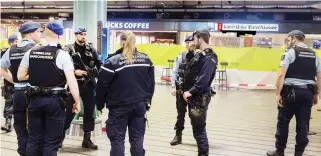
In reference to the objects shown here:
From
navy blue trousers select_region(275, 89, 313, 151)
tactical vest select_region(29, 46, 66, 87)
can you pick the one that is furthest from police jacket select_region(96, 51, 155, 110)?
navy blue trousers select_region(275, 89, 313, 151)

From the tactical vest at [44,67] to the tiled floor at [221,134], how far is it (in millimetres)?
1546

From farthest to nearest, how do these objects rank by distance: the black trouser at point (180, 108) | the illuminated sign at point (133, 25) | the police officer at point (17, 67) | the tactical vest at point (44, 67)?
the illuminated sign at point (133, 25), the black trouser at point (180, 108), the police officer at point (17, 67), the tactical vest at point (44, 67)

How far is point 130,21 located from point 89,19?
47.5 feet

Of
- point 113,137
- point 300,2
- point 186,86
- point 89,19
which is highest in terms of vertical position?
point 300,2

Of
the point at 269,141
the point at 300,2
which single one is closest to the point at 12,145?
the point at 269,141

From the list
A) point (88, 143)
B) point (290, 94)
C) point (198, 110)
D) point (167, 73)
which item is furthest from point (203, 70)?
point (167, 73)

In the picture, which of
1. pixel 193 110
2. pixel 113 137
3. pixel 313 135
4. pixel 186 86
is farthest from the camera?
pixel 313 135

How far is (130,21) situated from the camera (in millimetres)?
20281

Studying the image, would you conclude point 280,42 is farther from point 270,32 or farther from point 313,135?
point 313,135

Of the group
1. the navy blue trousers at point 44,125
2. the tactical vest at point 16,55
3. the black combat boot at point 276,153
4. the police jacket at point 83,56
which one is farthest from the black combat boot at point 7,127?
the black combat boot at point 276,153

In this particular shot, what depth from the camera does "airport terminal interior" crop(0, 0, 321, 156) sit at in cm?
567

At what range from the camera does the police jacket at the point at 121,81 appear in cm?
358

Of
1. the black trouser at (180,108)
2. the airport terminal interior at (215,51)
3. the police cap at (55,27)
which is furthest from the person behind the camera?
the airport terminal interior at (215,51)

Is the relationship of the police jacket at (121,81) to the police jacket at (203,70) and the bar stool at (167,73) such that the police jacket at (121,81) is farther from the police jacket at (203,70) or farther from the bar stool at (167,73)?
the bar stool at (167,73)
